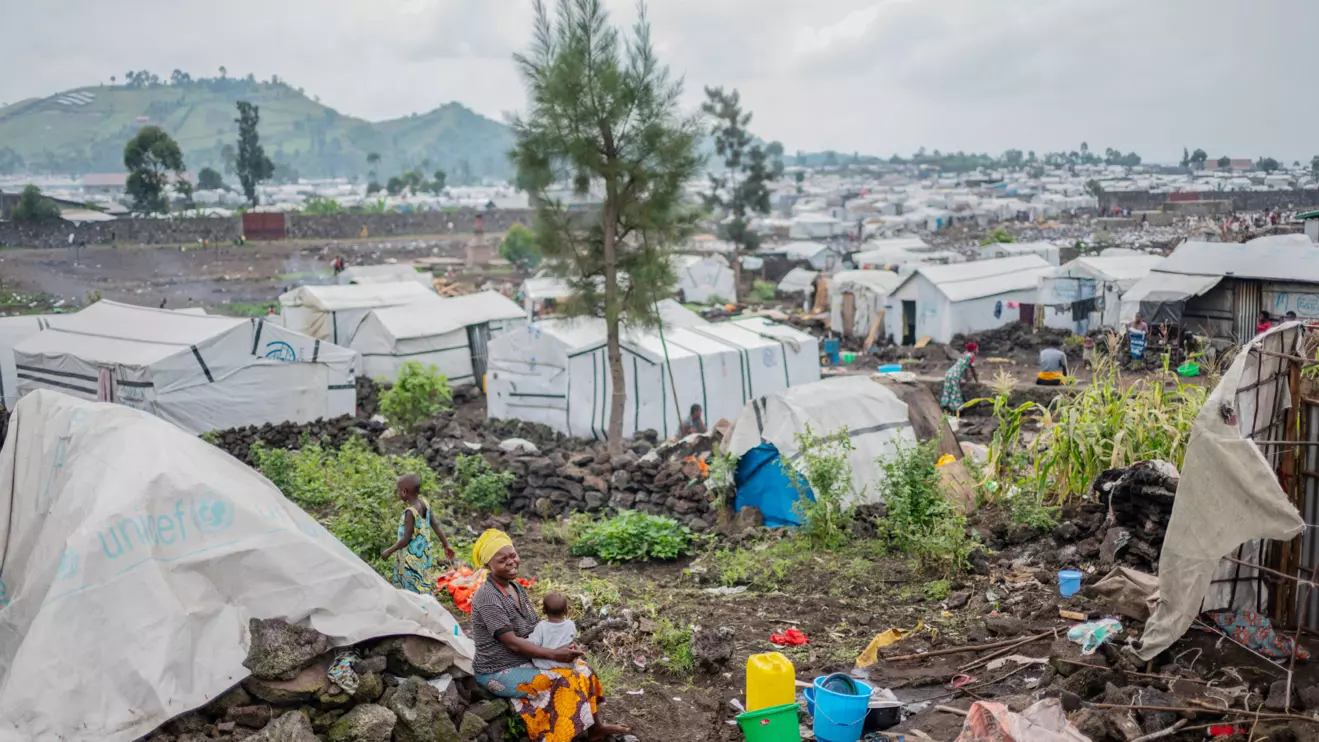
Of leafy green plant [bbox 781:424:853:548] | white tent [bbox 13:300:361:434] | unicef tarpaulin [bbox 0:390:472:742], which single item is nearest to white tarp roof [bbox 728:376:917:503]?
leafy green plant [bbox 781:424:853:548]

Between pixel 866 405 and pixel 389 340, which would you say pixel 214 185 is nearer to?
pixel 389 340

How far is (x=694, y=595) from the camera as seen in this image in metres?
7.48

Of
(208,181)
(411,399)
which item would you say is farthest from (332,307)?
(208,181)

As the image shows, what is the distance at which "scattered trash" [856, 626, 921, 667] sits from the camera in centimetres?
Answer: 591

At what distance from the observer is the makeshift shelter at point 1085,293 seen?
24.0 meters

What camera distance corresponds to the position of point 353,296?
2288cm

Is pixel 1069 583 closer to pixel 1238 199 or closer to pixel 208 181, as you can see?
pixel 1238 199

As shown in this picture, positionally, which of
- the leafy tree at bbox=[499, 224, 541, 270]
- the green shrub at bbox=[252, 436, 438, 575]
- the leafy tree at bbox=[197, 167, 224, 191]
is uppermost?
the leafy tree at bbox=[197, 167, 224, 191]

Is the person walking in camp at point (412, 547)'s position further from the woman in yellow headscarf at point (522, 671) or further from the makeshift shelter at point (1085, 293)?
the makeshift shelter at point (1085, 293)

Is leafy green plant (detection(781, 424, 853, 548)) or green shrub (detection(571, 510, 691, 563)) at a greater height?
leafy green plant (detection(781, 424, 853, 548))

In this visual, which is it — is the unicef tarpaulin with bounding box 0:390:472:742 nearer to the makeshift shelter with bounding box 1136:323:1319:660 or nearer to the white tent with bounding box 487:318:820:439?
the makeshift shelter with bounding box 1136:323:1319:660

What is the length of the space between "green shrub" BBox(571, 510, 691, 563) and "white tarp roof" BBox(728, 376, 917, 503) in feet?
4.03

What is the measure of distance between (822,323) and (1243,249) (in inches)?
466

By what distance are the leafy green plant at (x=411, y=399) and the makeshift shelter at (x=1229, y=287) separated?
13.9 metres
